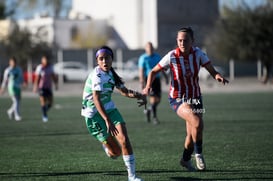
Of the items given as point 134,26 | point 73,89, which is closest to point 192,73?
point 73,89

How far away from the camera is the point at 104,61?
9375 millimetres

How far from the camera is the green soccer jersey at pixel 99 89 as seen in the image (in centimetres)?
927

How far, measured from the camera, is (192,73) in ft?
34.4

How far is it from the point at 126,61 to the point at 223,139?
4151cm

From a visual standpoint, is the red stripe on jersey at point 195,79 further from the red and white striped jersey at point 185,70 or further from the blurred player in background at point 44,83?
the blurred player in background at point 44,83

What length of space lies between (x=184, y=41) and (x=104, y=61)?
1.52 meters

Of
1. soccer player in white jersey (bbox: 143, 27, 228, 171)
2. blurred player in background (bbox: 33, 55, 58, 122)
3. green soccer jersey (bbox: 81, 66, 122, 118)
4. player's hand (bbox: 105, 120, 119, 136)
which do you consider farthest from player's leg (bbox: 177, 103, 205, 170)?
blurred player in background (bbox: 33, 55, 58, 122)

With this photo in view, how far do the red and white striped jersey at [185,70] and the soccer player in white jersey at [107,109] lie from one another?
0.97m

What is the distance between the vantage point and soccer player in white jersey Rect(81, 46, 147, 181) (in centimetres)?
909

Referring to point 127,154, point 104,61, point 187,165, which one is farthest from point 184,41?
point 127,154

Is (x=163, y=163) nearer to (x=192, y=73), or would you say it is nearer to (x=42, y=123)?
(x=192, y=73)

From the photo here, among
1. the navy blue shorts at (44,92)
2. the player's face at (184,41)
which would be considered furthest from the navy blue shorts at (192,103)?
the navy blue shorts at (44,92)

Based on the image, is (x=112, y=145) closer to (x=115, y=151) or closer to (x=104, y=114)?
(x=115, y=151)

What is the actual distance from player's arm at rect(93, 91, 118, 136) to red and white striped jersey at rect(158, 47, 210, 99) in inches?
67.2
